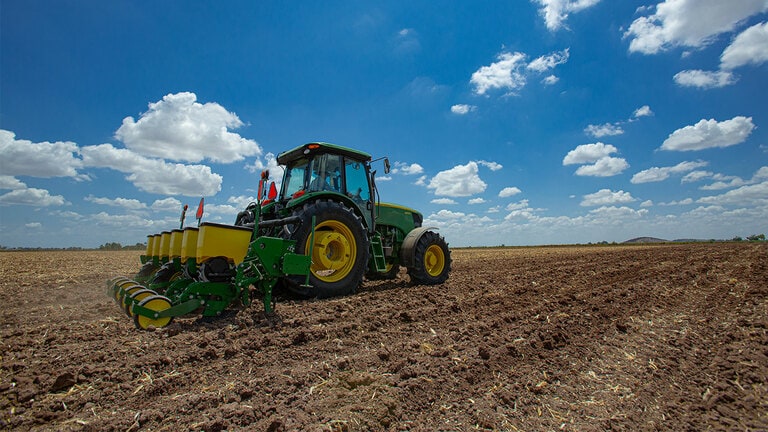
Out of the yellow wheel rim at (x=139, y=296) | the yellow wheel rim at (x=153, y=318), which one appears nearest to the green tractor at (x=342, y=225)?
the yellow wheel rim at (x=153, y=318)

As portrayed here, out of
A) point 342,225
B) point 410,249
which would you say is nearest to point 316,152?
point 342,225

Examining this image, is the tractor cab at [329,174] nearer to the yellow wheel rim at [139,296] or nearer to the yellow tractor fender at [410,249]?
the yellow tractor fender at [410,249]

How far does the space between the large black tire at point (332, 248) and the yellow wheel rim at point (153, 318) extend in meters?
1.48

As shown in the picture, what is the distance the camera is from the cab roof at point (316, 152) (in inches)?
246

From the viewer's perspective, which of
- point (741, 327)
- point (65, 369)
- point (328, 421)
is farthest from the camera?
point (741, 327)

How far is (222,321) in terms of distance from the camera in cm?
387

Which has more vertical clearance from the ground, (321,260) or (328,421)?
(321,260)

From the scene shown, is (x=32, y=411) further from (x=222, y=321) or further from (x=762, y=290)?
(x=762, y=290)

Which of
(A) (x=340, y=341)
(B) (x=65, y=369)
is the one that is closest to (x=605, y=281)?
(A) (x=340, y=341)

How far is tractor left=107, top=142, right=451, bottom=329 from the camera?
389 cm

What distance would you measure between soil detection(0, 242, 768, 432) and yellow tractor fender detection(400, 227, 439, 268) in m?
2.07

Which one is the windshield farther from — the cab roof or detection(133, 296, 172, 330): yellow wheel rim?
detection(133, 296, 172, 330): yellow wheel rim

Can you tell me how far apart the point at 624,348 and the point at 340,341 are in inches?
101

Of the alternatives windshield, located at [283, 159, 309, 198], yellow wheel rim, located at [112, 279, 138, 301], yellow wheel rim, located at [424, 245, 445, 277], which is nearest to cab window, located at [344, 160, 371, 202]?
windshield, located at [283, 159, 309, 198]
